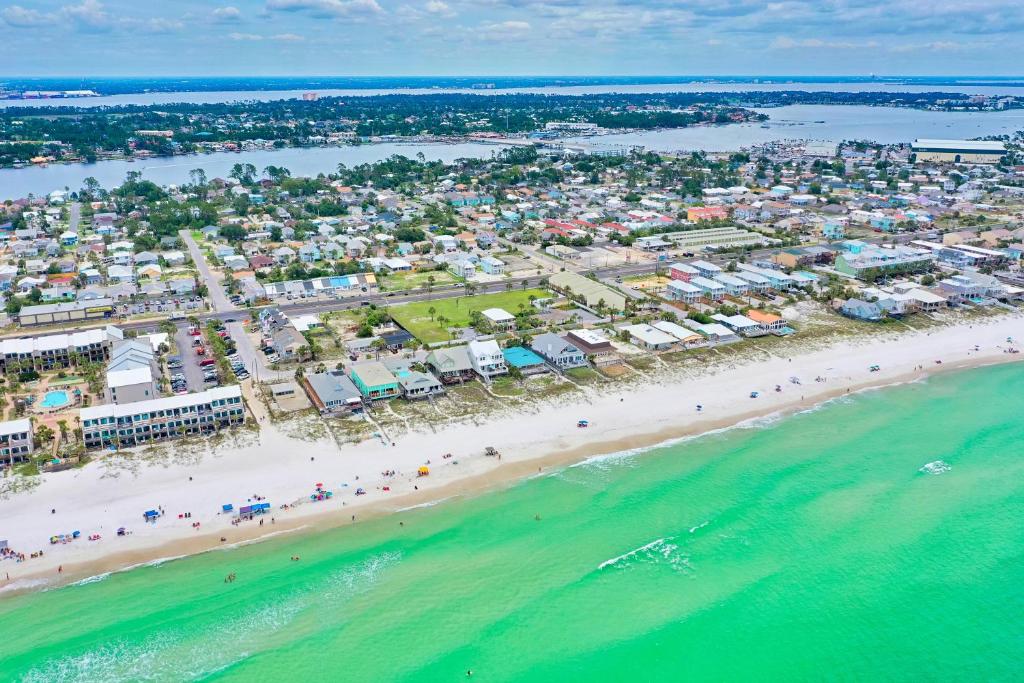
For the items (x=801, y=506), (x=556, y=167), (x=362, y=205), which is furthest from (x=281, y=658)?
(x=556, y=167)

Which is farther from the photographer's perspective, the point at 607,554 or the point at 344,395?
the point at 344,395

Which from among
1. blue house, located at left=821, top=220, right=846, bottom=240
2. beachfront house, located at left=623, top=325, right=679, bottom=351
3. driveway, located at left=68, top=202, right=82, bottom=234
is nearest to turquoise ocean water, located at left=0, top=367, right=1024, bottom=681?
beachfront house, located at left=623, top=325, right=679, bottom=351

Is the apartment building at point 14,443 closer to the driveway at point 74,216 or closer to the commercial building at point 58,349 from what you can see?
the commercial building at point 58,349

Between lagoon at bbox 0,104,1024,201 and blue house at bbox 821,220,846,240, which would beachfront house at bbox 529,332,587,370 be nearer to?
blue house at bbox 821,220,846,240

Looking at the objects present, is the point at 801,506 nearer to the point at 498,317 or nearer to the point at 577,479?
the point at 577,479

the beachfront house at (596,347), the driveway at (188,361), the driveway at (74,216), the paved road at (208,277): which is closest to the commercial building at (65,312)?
the driveway at (188,361)

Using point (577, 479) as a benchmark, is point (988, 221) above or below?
above
